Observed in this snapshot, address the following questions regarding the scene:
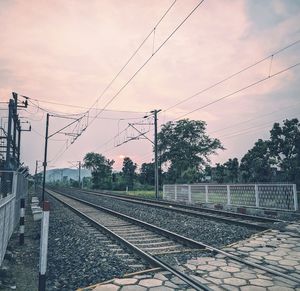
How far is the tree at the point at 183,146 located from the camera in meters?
59.9

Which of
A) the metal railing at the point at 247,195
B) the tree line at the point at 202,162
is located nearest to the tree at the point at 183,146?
the tree line at the point at 202,162

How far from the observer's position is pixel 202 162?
203ft

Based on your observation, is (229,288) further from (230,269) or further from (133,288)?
(133,288)

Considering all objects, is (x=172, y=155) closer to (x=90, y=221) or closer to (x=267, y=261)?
(x=90, y=221)

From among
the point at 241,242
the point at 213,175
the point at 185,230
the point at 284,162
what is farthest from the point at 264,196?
the point at 213,175

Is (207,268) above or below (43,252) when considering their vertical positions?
below

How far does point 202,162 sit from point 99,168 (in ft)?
132

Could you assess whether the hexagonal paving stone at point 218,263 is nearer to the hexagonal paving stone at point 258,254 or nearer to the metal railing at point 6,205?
the hexagonal paving stone at point 258,254

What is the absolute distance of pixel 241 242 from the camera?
7996 mm

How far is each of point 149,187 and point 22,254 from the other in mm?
60569

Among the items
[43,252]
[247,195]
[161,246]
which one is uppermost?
[247,195]

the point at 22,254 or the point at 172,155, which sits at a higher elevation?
the point at 172,155

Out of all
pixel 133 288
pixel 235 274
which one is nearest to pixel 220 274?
pixel 235 274

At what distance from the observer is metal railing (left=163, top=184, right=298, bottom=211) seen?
45.5 feet
